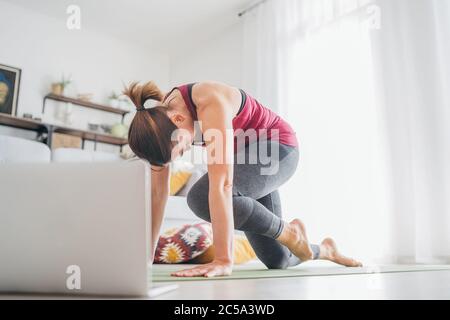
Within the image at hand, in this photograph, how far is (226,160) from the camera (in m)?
1.27

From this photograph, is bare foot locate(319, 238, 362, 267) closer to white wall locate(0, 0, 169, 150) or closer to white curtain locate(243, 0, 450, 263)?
white curtain locate(243, 0, 450, 263)

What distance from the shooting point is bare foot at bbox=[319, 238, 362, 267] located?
1.71m

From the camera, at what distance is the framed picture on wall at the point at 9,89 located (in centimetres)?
385

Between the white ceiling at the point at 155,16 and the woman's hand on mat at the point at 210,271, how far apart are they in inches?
124

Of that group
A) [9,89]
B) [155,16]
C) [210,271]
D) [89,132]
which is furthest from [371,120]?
[9,89]

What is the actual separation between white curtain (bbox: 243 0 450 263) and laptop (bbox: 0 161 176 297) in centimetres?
205

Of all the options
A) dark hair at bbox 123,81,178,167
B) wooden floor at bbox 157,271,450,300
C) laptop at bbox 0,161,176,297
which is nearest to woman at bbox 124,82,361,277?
dark hair at bbox 123,81,178,167

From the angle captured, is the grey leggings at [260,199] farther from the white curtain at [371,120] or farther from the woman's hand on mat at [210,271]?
the white curtain at [371,120]

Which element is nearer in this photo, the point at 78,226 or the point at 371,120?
the point at 78,226

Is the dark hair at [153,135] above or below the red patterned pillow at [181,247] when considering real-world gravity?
above

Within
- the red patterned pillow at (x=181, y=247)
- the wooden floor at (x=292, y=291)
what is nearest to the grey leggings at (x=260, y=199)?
the wooden floor at (x=292, y=291)

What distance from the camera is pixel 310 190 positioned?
3014 millimetres

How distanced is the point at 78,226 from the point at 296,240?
3.22ft

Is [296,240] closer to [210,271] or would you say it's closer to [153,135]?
[210,271]
